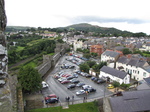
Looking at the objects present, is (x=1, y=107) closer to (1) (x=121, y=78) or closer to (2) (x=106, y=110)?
(2) (x=106, y=110)

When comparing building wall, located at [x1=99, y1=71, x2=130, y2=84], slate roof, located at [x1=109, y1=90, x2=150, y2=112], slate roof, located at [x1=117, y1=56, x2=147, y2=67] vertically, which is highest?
slate roof, located at [x1=117, y1=56, x2=147, y2=67]

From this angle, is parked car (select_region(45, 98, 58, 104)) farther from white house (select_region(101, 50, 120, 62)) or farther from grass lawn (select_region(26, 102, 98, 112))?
white house (select_region(101, 50, 120, 62))

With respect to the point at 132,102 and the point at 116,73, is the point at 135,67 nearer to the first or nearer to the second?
the point at 116,73

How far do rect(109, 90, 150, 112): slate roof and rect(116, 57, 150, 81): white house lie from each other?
11000mm

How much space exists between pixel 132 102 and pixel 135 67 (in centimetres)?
1361

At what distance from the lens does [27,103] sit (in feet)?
44.1

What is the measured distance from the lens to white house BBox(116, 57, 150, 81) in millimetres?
22019

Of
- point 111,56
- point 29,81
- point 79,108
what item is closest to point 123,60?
point 111,56

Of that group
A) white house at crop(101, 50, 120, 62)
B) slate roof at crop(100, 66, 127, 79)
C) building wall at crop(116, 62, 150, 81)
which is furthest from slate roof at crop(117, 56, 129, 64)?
slate roof at crop(100, 66, 127, 79)

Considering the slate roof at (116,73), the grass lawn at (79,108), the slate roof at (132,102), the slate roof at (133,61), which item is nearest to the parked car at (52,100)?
the grass lawn at (79,108)

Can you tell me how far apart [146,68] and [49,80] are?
16.3 metres

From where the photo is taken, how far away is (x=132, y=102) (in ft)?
36.6

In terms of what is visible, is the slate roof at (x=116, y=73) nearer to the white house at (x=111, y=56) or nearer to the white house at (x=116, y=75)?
the white house at (x=116, y=75)

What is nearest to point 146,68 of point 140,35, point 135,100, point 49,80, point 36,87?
point 135,100
